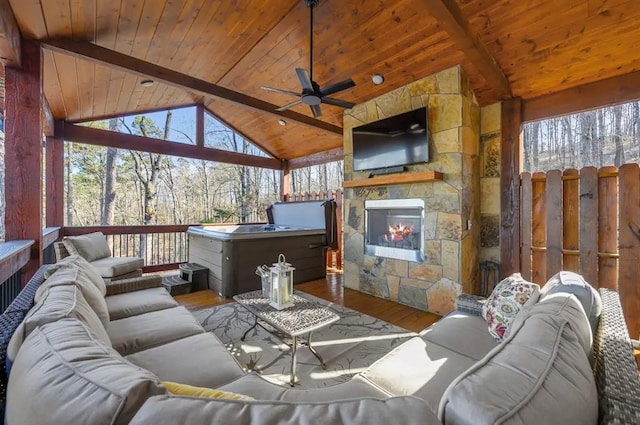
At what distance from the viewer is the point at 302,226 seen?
17.4 ft

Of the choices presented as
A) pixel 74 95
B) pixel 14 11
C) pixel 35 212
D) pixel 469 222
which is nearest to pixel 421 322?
pixel 469 222

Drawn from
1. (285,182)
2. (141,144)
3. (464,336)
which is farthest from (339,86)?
(285,182)

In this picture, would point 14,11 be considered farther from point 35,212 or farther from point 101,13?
point 35,212

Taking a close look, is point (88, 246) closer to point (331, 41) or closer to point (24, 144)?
point (24, 144)

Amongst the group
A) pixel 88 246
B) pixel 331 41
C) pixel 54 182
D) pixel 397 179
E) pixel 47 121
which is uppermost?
pixel 331 41

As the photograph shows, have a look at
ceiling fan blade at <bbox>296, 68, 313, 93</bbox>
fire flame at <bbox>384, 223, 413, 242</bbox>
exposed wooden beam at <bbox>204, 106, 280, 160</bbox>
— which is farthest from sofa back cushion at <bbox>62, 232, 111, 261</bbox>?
fire flame at <bbox>384, 223, 413, 242</bbox>

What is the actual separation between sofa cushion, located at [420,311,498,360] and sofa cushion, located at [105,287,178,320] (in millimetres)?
1923

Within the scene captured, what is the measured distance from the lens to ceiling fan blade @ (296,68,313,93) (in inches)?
112

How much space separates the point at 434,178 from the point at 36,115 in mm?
3940

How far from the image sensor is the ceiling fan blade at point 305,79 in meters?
2.85

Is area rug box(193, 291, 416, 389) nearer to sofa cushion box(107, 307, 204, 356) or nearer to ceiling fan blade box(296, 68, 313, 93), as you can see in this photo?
sofa cushion box(107, 307, 204, 356)

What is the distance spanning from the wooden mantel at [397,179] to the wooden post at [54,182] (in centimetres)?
444

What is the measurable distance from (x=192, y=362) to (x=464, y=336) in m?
1.48

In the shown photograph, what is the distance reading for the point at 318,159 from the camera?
20.4 feet
